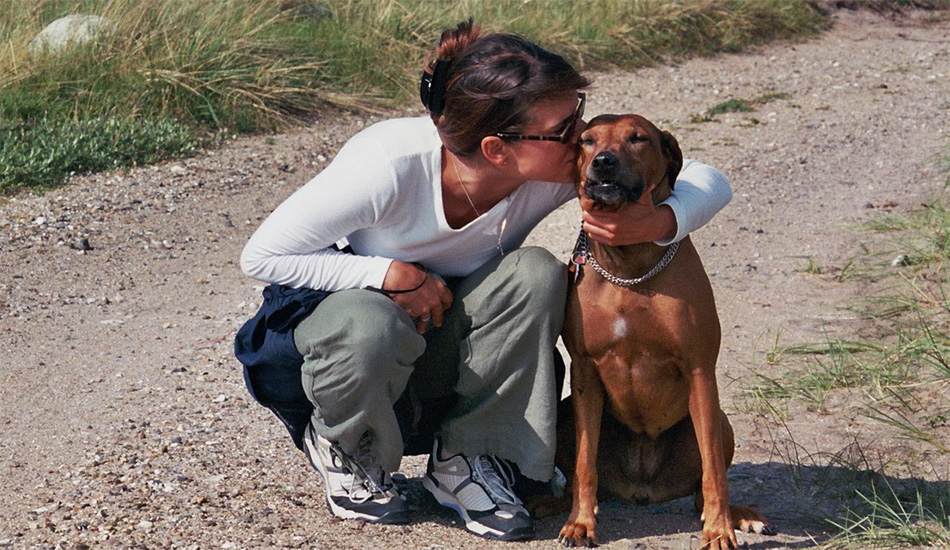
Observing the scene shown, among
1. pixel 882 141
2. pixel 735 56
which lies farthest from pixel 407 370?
pixel 735 56

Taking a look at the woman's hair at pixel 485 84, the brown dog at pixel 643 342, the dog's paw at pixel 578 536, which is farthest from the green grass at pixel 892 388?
the woman's hair at pixel 485 84

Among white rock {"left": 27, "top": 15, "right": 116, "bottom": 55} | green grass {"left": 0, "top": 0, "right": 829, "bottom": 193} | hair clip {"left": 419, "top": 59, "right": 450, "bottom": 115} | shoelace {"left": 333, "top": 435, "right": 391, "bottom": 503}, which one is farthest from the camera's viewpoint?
white rock {"left": 27, "top": 15, "right": 116, "bottom": 55}

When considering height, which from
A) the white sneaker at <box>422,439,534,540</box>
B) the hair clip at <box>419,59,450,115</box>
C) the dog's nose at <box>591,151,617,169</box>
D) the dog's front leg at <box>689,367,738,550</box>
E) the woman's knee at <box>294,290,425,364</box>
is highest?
the hair clip at <box>419,59,450,115</box>

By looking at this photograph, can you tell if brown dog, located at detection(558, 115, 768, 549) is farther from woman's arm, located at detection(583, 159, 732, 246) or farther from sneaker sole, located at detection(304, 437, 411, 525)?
sneaker sole, located at detection(304, 437, 411, 525)

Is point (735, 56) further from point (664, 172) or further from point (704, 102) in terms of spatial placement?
point (664, 172)

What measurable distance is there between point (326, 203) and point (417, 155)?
0.24 m

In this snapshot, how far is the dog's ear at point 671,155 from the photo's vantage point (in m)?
2.80

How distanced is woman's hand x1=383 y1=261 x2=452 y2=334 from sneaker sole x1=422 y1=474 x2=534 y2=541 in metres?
0.44

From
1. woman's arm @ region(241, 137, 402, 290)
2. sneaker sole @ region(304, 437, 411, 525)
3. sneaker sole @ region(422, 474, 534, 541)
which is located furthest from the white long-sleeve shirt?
sneaker sole @ region(422, 474, 534, 541)

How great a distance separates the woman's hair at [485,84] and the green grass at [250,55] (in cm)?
389

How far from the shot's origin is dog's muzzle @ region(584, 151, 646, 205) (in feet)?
8.57

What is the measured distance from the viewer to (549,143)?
2.73 m

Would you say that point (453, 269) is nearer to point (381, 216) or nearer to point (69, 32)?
point (381, 216)

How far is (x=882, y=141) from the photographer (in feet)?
24.3
